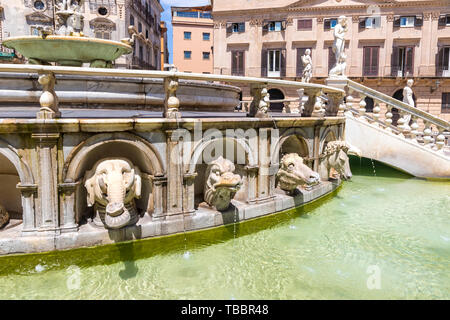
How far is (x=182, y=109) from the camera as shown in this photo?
8562 millimetres

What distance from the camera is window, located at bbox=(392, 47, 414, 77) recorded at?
32.2 meters

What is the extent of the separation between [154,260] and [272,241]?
1884 mm

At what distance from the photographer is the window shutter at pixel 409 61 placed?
105 feet

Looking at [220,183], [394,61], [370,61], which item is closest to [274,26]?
[370,61]

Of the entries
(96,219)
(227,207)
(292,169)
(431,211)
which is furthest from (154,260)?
(431,211)

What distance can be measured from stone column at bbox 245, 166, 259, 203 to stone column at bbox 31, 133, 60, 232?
3.19 m

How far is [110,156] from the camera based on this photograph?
5680 millimetres

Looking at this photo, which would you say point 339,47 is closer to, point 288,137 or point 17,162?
point 288,137

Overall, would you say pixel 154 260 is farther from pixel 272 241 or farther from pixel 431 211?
pixel 431 211

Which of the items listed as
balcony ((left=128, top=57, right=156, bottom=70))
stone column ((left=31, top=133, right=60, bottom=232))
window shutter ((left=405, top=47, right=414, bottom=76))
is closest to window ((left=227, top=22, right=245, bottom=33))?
balcony ((left=128, top=57, right=156, bottom=70))

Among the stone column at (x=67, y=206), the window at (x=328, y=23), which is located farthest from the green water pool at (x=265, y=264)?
the window at (x=328, y=23)

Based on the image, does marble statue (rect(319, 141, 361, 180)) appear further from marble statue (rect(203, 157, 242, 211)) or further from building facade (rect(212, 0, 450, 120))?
building facade (rect(212, 0, 450, 120))

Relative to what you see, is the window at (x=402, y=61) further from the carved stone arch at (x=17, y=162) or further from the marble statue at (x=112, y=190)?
the carved stone arch at (x=17, y=162)

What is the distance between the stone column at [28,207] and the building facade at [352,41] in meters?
30.8
